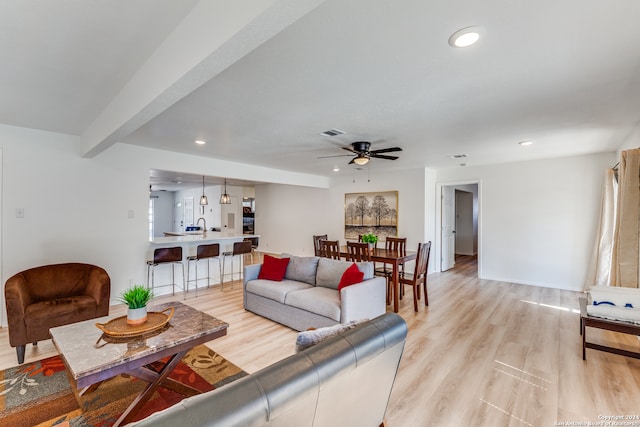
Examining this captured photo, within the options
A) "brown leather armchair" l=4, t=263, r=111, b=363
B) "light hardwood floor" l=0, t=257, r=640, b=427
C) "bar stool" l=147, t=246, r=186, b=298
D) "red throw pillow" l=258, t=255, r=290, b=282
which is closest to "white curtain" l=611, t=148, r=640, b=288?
"light hardwood floor" l=0, t=257, r=640, b=427

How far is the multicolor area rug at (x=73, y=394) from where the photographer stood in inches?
75.2

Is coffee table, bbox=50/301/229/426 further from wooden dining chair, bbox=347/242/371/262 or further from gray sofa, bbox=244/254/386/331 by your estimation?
wooden dining chair, bbox=347/242/371/262

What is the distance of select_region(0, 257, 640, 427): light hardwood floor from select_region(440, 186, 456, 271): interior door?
8.13 feet

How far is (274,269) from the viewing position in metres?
4.00

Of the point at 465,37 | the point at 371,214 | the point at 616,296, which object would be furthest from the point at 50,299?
the point at 371,214

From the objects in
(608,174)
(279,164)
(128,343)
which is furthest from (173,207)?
(608,174)

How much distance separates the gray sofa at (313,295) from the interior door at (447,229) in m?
4.00

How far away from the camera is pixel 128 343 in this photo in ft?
6.13

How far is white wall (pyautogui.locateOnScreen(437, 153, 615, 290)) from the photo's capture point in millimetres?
4953

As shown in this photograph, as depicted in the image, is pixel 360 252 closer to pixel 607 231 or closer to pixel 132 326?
pixel 132 326

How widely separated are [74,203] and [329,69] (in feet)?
13.0

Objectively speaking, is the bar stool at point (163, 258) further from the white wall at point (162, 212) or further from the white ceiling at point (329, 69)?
the white wall at point (162, 212)

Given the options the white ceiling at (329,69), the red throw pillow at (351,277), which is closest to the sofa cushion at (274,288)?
the red throw pillow at (351,277)

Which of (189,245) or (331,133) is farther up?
(331,133)
